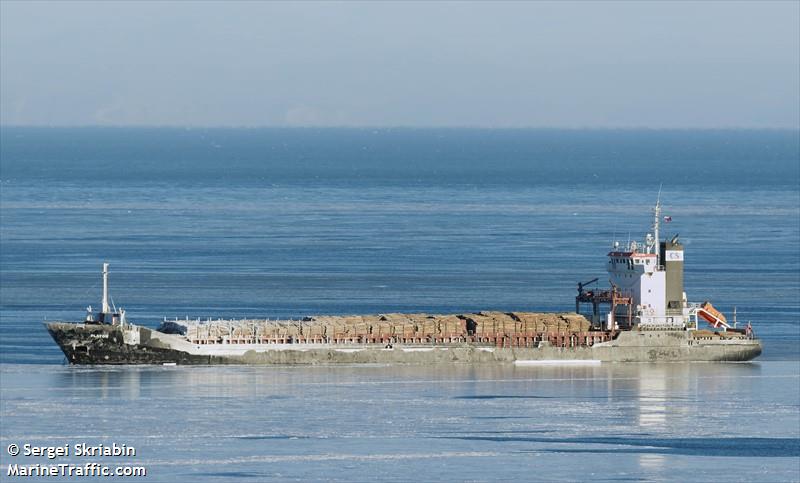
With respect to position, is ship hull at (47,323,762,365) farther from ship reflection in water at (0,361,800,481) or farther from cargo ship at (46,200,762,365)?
ship reflection in water at (0,361,800,481)

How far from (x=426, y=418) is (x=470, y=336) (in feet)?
50.7

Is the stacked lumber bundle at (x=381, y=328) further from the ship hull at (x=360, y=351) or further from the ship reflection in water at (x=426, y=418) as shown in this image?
the ship reflection in water at (x=426, y=418)

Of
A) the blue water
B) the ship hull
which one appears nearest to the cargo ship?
the ship hull

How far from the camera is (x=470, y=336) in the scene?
83.4 m

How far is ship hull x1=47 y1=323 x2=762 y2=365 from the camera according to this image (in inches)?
3150

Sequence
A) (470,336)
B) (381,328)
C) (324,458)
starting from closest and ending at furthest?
(324,458) → (381,328) → (470,336)

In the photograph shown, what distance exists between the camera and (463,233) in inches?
6127

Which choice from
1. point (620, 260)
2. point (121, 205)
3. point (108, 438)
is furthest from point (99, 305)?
point (121, 205)

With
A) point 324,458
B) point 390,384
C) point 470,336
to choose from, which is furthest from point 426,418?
point 470,336

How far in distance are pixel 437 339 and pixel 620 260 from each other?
10066 mm

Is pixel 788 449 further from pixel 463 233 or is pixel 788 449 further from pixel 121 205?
pixel 121 205

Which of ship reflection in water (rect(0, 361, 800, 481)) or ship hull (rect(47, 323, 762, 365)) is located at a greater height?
ship hull (rect(47, 323, 762, 365))

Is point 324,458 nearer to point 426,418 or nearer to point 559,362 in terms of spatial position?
point 426,418

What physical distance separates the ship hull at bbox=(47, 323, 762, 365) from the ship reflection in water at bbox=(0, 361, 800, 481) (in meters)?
0.78
